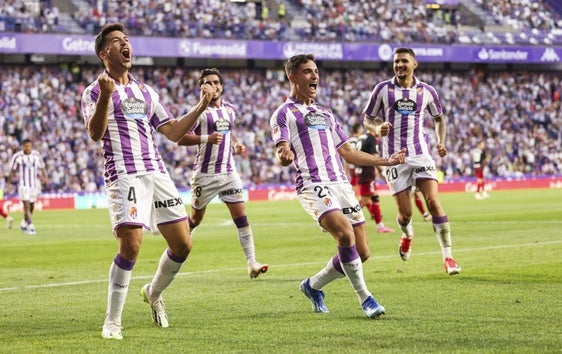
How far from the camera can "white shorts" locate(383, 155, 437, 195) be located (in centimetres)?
1468

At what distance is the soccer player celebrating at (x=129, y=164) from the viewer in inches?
352

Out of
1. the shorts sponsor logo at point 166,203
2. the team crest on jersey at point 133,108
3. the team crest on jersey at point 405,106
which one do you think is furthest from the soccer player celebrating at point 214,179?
the team crest on jersey at point 133,108

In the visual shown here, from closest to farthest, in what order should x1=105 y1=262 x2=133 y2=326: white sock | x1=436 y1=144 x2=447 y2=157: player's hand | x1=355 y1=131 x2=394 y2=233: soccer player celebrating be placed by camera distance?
1. x1=105 y1=262 x2=133 y2=326: white sock
2. x1=436 y1=144 x2=447 y2=157: player's hand
3. x1=355 y1=131 x2=394 y2=233: soccer player celebrating

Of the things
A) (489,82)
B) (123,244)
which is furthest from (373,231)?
(489,82)

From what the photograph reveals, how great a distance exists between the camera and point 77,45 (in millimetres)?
46250

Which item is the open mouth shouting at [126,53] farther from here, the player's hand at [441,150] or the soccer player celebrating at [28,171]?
the soccer player celebrating at [28,171]

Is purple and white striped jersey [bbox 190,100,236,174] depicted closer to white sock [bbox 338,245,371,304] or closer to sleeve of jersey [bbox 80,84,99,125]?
white sock [bbox 338,245,371,304]

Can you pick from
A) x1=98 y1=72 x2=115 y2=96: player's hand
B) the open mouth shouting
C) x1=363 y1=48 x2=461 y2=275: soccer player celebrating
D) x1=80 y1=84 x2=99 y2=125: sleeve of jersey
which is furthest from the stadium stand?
x1=98 y1=72 x2=115 y2=96: player's hand

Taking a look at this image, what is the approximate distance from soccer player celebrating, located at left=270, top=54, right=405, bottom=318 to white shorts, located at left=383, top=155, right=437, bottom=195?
13.9 feet

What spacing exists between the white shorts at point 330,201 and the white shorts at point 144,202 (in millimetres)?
1376

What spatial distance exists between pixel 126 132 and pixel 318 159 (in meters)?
2.07

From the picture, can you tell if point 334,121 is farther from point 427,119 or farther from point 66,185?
point 427,119

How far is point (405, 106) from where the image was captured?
14.8 metres

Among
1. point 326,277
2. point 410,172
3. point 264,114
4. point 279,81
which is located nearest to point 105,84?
point 326,277
